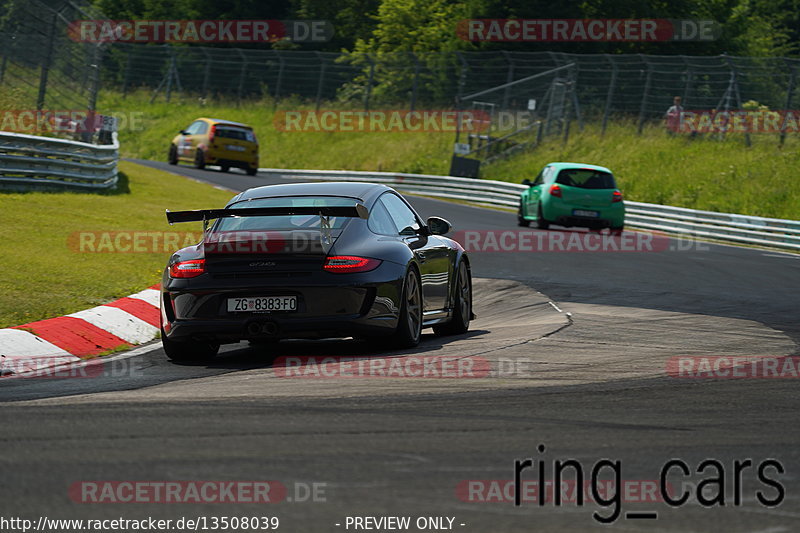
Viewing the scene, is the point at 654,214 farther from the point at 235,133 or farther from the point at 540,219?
the point at 235,133

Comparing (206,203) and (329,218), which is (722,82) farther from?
(329,218)

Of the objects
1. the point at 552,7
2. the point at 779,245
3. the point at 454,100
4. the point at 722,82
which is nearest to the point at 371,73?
the point at 454,100

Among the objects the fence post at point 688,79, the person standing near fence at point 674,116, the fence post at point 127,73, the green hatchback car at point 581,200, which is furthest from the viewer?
the fence post at point 127,73

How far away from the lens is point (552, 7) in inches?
2029

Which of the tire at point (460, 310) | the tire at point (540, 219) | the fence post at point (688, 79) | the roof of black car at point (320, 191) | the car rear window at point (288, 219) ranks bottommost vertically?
the tire at point (540, 219)

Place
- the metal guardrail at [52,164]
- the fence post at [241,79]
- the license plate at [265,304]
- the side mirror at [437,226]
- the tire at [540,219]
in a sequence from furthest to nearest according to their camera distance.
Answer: the fence post at [241,79], the tire at [540,219], the metal guardrail at [52,164], the side mirror at [437,226], the license plate at [265,304]

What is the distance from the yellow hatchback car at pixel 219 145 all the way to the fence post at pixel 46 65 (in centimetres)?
1166

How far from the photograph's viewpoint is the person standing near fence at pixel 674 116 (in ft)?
124

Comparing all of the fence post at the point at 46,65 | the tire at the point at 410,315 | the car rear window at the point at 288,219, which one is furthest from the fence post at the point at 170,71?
the tire at the point at 410,315

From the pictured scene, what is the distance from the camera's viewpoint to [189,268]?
30.3 ft

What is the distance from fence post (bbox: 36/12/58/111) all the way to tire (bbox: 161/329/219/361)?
1636 centimetres

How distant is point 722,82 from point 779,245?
10659mm

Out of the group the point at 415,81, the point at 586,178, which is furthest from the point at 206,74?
the point at 586,178

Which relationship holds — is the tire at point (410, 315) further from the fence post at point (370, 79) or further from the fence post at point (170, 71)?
the fence post at point (170, 71)
